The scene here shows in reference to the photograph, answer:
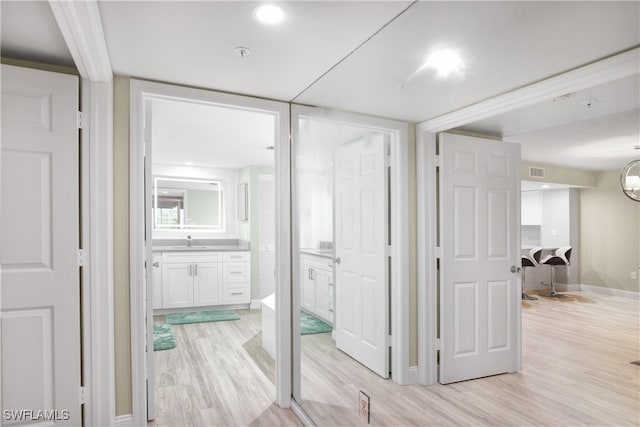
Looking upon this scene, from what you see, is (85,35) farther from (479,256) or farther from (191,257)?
(191,257)

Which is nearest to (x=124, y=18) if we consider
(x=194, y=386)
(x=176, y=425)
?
(x=176, y=425)

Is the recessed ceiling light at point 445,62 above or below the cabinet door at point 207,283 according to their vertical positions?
above

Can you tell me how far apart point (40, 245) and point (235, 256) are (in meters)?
3.77

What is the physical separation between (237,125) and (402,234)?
2085 millimetres

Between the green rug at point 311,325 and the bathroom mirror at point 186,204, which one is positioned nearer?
the green rug at point 311,325

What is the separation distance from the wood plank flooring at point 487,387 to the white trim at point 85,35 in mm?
1846

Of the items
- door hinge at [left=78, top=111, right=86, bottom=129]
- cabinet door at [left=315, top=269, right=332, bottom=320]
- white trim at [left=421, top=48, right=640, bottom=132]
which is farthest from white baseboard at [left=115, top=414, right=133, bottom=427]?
white trim at [left=421, top=48, right=640, bottom=132]

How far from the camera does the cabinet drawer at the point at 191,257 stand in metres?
5.33

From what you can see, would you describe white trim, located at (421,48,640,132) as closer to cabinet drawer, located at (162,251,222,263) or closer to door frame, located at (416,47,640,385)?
door frame, located at (416,47,640,385)

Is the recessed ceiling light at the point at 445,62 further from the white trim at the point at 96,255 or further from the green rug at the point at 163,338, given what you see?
the green rug at the point at 163,338

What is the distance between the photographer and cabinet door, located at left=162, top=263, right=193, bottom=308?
208 inches

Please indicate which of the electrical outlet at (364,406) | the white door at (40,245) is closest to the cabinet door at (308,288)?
the electrical outlet at (364,406)

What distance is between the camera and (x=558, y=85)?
967mm

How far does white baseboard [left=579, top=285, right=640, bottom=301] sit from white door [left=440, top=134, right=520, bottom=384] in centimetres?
18
